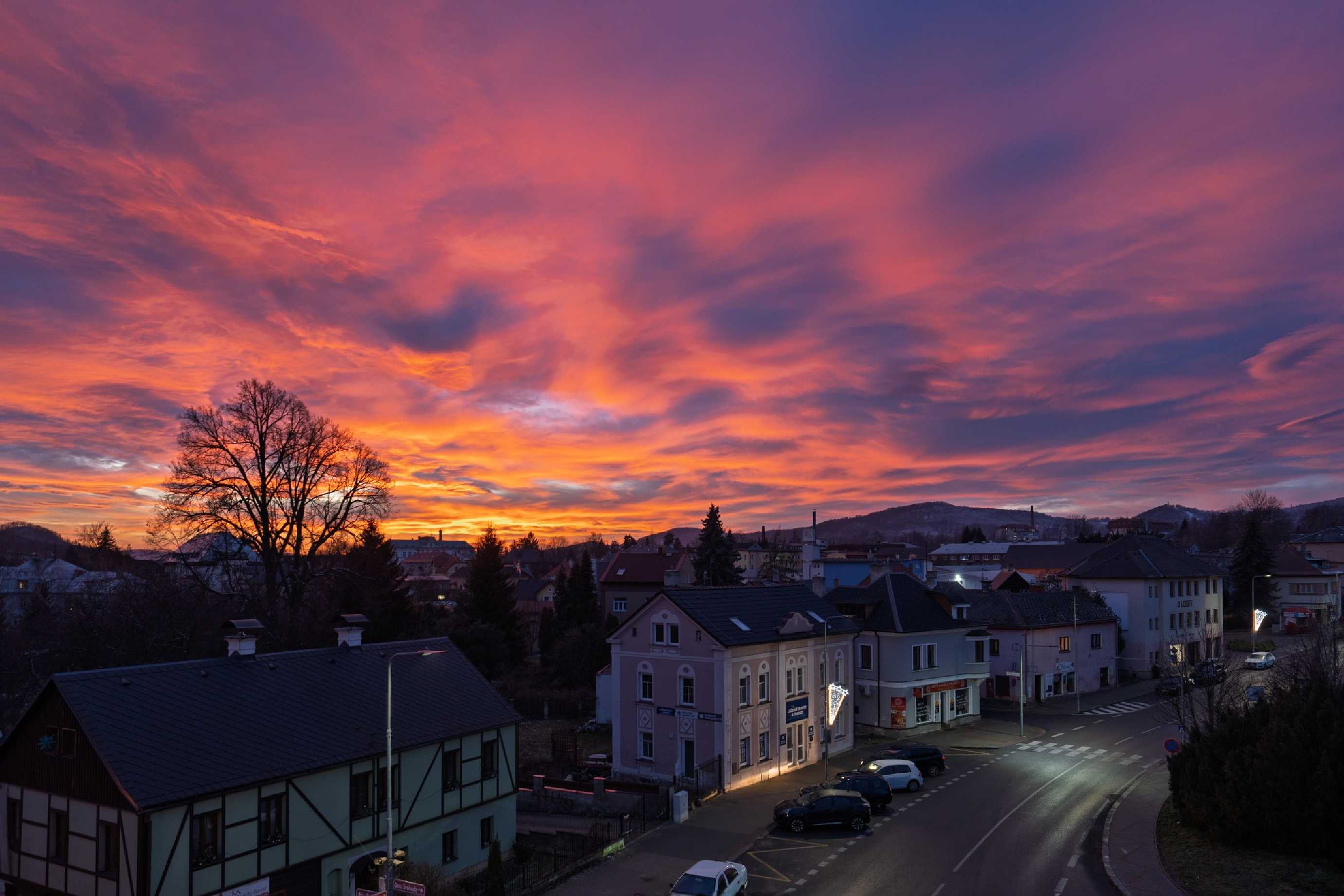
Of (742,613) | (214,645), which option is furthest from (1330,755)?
(214,645)

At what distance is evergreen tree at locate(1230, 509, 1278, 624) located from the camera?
100 metres

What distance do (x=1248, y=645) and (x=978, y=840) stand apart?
68.5 meters

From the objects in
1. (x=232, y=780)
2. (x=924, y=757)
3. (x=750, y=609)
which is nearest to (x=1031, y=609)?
(x=924, y=757)

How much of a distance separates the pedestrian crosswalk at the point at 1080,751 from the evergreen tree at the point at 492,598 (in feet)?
146

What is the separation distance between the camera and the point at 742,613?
46500 mm

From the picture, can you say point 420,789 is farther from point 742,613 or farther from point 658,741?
point 742,613

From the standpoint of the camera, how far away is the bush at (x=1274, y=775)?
27266 mm

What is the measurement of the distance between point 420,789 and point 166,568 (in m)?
33.3

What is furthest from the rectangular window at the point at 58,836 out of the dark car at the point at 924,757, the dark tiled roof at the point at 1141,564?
the dark tiled roof at the point at 1141,564

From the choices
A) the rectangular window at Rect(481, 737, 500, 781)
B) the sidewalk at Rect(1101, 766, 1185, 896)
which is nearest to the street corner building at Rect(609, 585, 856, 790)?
the rectangular window at Rect(481, 737, 500, 781)

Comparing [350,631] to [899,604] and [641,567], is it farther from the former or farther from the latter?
[641,567]

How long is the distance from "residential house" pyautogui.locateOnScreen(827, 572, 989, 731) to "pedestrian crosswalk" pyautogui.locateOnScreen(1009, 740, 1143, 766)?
6.48 meters

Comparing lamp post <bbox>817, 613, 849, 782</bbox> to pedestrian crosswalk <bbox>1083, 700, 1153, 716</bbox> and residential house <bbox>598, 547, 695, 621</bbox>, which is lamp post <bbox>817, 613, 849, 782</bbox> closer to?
pedestrian crosswalk <bbox>1083, 700, 1153, 716</bbox>

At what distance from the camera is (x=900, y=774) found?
133 ft
